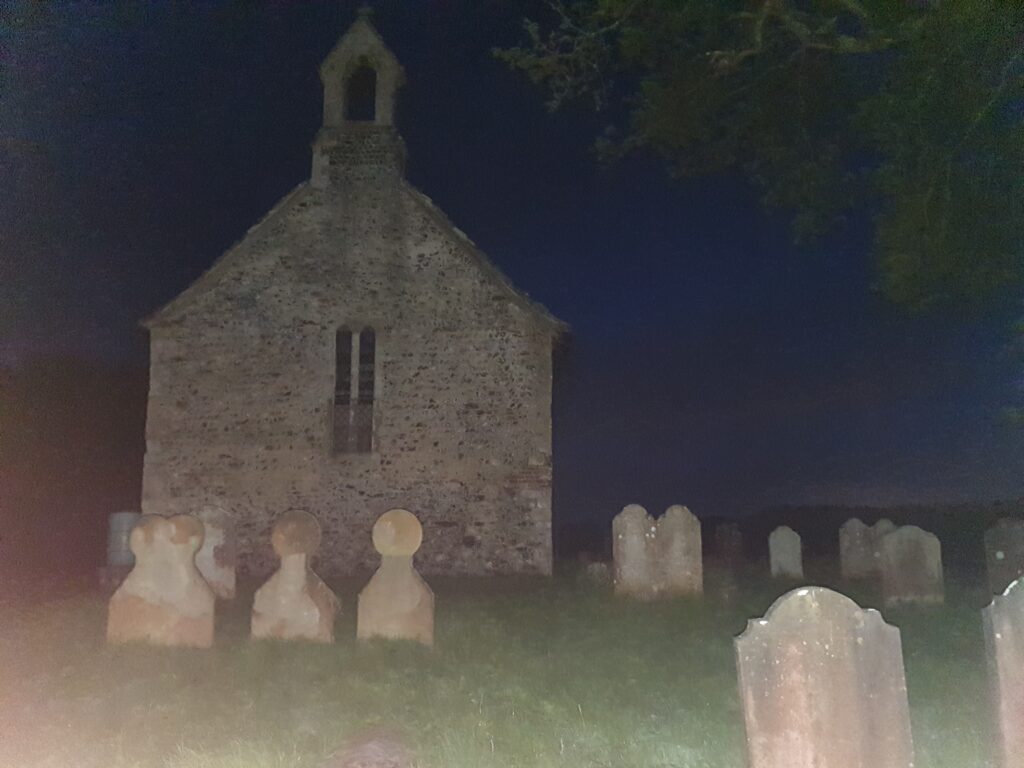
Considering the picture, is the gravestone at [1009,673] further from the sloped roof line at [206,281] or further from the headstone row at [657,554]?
the sloped roof line at [206,281]

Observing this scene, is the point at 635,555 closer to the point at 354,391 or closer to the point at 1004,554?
the point at 1004,554

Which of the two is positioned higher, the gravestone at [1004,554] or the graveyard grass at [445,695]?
the gravestone at [1004,554]

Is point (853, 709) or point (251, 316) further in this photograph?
point (251, 316)

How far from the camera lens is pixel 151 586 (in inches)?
285

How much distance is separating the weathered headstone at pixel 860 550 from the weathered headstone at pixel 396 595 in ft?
24.4

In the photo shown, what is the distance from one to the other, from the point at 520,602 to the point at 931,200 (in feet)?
22.2

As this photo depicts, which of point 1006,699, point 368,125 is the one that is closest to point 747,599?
point 1006,699

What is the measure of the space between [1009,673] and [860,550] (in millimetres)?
8509

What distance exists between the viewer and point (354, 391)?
13.8 m

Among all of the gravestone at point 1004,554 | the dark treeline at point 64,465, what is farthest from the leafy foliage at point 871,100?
the dark treeline at point 64,465

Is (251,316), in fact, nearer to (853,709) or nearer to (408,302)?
(408,302)

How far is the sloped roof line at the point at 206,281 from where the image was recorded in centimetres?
1376

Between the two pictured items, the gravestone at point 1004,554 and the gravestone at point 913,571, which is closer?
the gravestone at point 913,571

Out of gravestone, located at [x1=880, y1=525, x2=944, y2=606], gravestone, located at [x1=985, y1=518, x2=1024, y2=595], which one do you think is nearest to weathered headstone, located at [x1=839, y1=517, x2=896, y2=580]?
gravestone, located at [x1=985, y1=518, x2=1024, y2=595]
